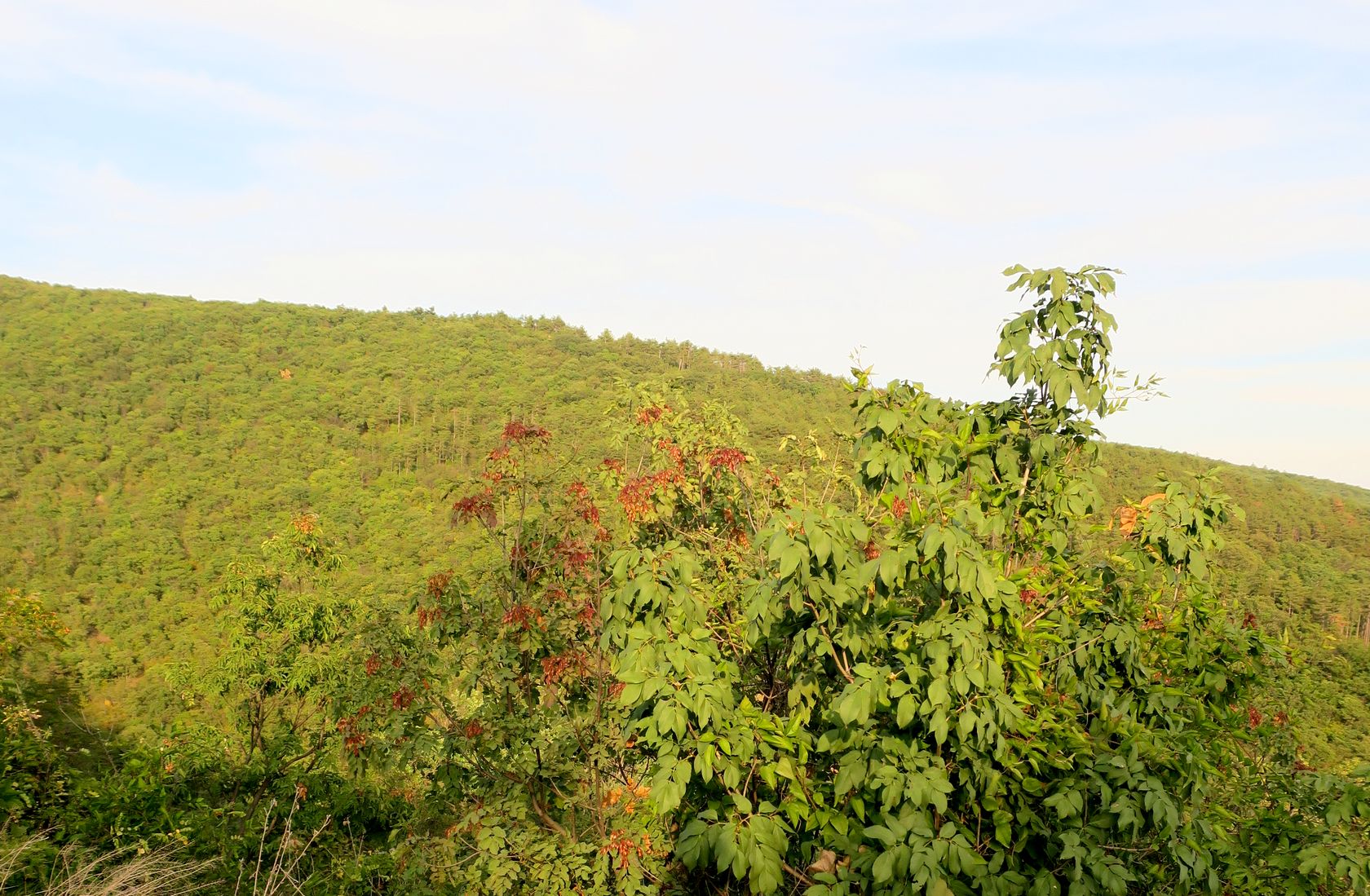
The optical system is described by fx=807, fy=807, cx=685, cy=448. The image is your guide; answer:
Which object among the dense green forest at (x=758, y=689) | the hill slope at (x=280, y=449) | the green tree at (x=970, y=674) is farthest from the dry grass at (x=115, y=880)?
the hill slope at (x=280, y=449)

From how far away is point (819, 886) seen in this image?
282 centimetres

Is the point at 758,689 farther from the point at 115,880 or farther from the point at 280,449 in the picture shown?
the point at 280,449

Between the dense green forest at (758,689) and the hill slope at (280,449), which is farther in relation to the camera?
the hill slope at (280,449)

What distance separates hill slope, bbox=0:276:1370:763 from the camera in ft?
126

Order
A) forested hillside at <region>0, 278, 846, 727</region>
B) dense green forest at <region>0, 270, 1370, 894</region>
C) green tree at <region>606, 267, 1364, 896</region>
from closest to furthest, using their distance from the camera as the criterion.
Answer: green tree at <region>606, 267, 1364, 896</region> < dense green forest at <region>0, 270, 1370, 894</region> < forested hillside at <region>0, 278, 846, 727</region>

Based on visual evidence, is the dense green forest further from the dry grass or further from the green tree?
the dry grass

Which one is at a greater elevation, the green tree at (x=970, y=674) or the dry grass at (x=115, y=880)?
the green tree at (x=970, y=674)

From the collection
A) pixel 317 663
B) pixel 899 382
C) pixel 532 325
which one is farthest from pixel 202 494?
pixel 899 382

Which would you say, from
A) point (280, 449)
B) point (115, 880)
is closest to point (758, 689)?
point (115, 880)

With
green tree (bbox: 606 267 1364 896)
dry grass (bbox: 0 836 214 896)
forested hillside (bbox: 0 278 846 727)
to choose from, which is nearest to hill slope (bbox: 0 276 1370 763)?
forested hillside (bbox: 0 278 846 727)

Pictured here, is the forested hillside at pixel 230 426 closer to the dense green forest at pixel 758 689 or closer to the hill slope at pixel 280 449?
the hill slope at pixel 280 449

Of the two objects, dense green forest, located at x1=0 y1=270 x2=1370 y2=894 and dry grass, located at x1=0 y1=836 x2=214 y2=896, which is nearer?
dense green forest, located at x1=0 y1=270 x2=1370 y2=894

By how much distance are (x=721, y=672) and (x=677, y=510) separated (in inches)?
133

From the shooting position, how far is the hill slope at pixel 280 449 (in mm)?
38406
